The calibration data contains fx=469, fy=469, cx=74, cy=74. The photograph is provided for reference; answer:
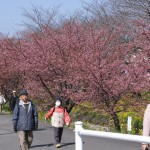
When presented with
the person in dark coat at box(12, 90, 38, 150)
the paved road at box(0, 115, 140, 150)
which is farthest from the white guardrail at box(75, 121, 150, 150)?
the person in dark coat at box(12, 90, 38, 150)

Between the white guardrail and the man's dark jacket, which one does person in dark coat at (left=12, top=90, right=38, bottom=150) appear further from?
the white guardrail

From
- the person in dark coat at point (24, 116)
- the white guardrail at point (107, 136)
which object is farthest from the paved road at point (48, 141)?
the person in dark coat at point (24, 116)

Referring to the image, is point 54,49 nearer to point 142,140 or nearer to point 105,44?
point 105,44

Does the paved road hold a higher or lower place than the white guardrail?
lower

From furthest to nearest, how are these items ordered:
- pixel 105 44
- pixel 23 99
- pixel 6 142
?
pixel 105 44, pixel 6 142, pixel 23 99

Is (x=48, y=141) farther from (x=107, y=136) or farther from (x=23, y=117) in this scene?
(x=107, y=136)

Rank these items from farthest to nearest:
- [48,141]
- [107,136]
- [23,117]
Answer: [48,141]
[23,117]
[107,136]

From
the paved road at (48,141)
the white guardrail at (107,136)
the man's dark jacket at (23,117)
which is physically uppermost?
the man's dark jacket at (23,117)

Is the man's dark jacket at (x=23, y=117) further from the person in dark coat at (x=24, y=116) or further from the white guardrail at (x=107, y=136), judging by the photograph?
the white guardrail at (x=107, y=136)

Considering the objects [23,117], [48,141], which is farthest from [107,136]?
[48,141]

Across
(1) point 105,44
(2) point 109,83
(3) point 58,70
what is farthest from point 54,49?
(2) point 109,83

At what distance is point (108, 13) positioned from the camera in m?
32.2

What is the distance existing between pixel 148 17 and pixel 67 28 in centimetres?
798

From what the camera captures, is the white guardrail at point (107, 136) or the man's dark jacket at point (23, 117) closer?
the white guardrail at point (107, 136)
